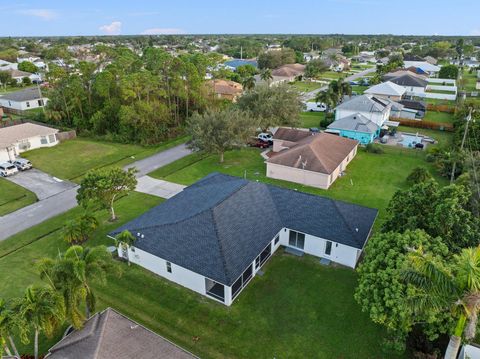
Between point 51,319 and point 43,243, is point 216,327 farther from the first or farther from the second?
point 43,243

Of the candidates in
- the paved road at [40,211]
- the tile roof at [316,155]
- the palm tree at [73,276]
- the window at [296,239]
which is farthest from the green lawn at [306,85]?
the palm tree at [73,276]

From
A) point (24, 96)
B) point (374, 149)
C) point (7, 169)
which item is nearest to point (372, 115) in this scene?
point (374, 149)

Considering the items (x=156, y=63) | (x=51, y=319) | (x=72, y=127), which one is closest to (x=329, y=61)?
(x=156, y=63)

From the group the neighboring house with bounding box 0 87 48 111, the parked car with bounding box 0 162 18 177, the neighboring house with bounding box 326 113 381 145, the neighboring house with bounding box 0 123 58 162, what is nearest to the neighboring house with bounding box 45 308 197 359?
the parked car with bounding box 0 162 18 177

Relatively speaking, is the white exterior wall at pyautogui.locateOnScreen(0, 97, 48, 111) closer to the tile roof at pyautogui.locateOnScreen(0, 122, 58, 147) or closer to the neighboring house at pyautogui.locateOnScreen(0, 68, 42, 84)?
the tile roof at pyautogui.locateOnScreen(0, 122, 58, 147)

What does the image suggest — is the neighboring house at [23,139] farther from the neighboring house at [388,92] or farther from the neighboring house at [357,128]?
the neighboring house at [388,92]

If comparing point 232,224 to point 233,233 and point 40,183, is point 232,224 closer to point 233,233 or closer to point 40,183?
point 233,233
